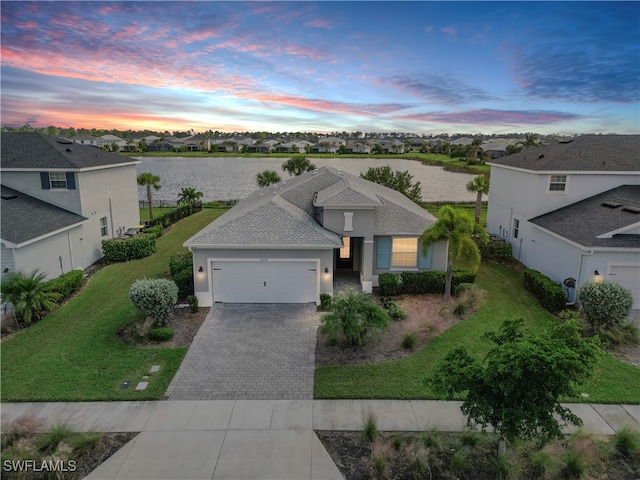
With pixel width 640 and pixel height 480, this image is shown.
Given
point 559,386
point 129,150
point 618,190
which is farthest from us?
point 129,150

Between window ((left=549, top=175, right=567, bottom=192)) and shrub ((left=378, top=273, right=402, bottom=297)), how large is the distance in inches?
378

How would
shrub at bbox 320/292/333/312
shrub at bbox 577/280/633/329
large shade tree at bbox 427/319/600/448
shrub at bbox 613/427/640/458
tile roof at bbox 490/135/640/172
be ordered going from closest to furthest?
large shade tree at bbox 427/319/600/448
shrub at bbox 613/427/640/458
shrub at bbox 577/280/633/329
shrub at bbox 320/292/333/312
tile roof at bbox 490/135/640/172

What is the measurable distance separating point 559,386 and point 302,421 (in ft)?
17.7

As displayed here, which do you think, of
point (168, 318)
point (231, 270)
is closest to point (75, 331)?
point (168, 318)

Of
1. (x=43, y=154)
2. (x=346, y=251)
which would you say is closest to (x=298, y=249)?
(x=346, y=251)

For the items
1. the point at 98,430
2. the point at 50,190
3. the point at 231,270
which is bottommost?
the point at 98,430

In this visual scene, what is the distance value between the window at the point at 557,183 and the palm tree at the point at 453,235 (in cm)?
652

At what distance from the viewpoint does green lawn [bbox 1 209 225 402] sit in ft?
34.7

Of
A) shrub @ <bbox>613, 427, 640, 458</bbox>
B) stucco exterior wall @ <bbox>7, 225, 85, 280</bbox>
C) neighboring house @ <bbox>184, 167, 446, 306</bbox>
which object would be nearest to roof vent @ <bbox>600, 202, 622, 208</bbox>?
neighboring house @ <bbox>184, 167, 446, 306</bbox>

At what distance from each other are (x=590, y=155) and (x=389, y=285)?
12.8 metres

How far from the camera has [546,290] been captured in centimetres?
1625

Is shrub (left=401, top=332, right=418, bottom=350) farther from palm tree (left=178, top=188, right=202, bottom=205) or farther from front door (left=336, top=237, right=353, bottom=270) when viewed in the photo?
palm tree (left=178, top=188, right=202, bottom=205)

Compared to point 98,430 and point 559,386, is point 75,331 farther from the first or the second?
point 559,386

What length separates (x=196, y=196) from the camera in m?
37.2
